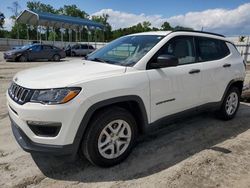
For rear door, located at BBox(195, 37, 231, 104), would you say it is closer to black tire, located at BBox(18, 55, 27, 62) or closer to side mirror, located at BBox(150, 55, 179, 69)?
side mirror, located at BBox(150, 55, 179, 69)

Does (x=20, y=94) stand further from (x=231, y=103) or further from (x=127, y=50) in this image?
(x=231, y=103)

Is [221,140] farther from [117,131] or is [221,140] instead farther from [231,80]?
[117,131]

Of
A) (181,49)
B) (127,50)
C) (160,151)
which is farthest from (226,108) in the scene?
(127,50)

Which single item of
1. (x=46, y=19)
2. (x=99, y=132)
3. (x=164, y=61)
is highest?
(x=46, y=19)

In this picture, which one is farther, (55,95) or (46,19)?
(46,19)

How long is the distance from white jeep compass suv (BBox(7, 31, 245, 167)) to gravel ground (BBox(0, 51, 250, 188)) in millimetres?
280

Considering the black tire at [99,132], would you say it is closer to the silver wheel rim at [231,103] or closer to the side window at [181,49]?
the side window at [181,49]

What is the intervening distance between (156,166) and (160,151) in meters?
0.49

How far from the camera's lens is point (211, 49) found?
5270 millimetres

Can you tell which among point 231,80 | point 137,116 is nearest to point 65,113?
point 137,116

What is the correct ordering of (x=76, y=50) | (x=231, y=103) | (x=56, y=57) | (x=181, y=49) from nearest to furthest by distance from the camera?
(x=181, y=49) < (x=231, y=103) < (x=56, y=57) < (x=76, y=50)

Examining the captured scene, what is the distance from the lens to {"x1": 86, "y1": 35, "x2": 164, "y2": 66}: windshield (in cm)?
408

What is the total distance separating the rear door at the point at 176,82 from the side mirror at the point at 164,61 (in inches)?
2.5

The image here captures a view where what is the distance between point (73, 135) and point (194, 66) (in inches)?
96.5
